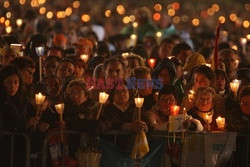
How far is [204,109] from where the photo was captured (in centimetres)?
1438

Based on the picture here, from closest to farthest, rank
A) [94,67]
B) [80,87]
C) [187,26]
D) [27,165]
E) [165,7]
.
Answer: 1. [27,165]
2. [80,87]
3. [94,67]
4. [187,26]
5. [165,7]

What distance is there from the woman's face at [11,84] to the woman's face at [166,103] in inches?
70.0

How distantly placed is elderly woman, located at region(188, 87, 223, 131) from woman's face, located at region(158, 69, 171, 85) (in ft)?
4.79

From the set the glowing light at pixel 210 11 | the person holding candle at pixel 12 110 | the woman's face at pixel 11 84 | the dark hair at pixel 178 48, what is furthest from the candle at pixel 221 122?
the glowing light at pixel 210 11

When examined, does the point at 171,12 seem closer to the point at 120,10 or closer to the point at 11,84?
the point at 120,10

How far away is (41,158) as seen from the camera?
13633mm

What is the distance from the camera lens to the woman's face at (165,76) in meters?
15.9

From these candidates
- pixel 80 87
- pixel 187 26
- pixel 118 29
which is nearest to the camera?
pixel 80 87

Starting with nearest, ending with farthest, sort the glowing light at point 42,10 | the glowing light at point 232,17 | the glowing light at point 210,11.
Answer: the glowing light at point 42,10, the glowing light at point 232,17, the glowing light at point 210,11

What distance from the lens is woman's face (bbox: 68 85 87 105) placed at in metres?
14.3

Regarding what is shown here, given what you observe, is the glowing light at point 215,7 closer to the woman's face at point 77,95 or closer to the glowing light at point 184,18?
the glowing light at point 184,18

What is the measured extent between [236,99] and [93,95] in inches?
72.1

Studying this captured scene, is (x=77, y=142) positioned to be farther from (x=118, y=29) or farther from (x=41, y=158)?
(x=118, y=29)

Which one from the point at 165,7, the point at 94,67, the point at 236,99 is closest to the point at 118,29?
the point at 165,7
